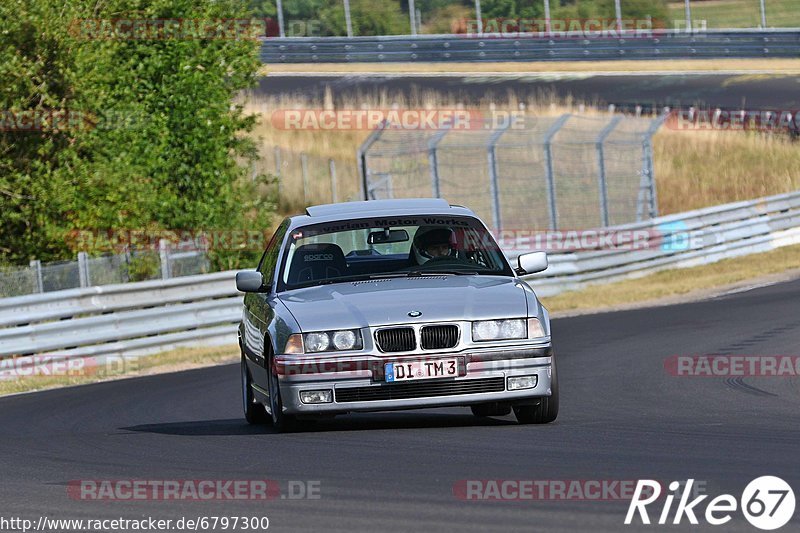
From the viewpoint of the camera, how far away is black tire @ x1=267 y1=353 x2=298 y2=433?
31.8ft

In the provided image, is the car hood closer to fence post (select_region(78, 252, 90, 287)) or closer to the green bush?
fence post (select_region(78, 252, 90, 287))

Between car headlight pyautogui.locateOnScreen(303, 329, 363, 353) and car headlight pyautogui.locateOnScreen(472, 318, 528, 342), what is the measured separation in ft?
2.31

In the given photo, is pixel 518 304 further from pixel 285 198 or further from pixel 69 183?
pixel 285 198

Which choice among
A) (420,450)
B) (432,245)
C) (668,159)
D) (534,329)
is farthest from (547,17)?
(420,450)

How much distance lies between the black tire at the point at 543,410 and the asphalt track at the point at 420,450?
10 cm

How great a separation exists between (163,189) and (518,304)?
59.7 ft

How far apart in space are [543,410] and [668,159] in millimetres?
32417

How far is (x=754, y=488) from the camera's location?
21.8 feet

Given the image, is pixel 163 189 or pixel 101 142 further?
pixel 163 189

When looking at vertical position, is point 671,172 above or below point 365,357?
below

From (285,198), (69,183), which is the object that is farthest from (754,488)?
(285,198)

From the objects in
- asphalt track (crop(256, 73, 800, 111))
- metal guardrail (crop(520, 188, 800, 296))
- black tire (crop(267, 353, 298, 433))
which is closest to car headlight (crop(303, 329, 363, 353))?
black tire (crop(267, 353, 298, 433))

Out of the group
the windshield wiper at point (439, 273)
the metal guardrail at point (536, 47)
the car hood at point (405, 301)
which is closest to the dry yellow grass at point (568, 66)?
the metal guardrail at point (536, 47)

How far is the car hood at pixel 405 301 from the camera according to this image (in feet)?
30.7
